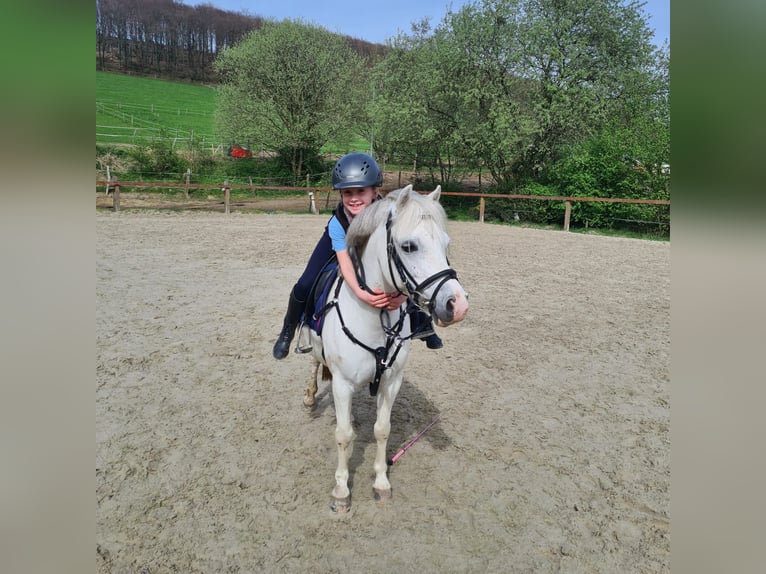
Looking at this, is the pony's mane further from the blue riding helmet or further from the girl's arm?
the blue riding helmet

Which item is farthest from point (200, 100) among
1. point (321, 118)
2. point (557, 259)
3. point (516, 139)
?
point (557, 259)

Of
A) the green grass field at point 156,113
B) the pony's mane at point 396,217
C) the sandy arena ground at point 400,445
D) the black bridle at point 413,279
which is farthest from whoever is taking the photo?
the green grass field at point 156,113

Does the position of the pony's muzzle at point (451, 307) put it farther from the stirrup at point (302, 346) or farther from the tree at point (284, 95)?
the tree at point (284, 95)

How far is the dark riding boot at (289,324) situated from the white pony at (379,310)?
24 centimetres

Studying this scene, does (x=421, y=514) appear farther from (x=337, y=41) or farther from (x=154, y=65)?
(x=154, y=65)

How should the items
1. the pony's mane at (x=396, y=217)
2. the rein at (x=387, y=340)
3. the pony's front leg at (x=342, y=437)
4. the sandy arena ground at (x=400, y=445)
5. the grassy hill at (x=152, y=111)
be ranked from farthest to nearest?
the grassy hill at (x=152, y=111) → the pony's front leg at (x=342, y=437) → the rein at (x=387, y=340) → the sandy arena ground at (x=400, y=445) → the pony's mane at (x=396, y=217)

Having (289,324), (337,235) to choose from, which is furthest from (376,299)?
(289,324)

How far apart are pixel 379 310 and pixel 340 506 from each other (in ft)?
4.19

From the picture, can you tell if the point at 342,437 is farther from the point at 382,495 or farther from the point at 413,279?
the point at 413,279

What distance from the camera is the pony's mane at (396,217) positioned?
2199mm

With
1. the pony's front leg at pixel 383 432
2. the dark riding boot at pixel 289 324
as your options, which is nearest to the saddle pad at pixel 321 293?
the dark riding boot at pixel 289 324

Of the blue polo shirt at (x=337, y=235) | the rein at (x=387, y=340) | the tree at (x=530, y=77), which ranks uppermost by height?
the tree at (x=530, y=77)

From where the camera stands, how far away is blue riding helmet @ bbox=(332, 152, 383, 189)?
8.95ft

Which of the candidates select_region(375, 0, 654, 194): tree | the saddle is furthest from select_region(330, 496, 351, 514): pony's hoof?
select_region(375, 0, 654, 194): tree
